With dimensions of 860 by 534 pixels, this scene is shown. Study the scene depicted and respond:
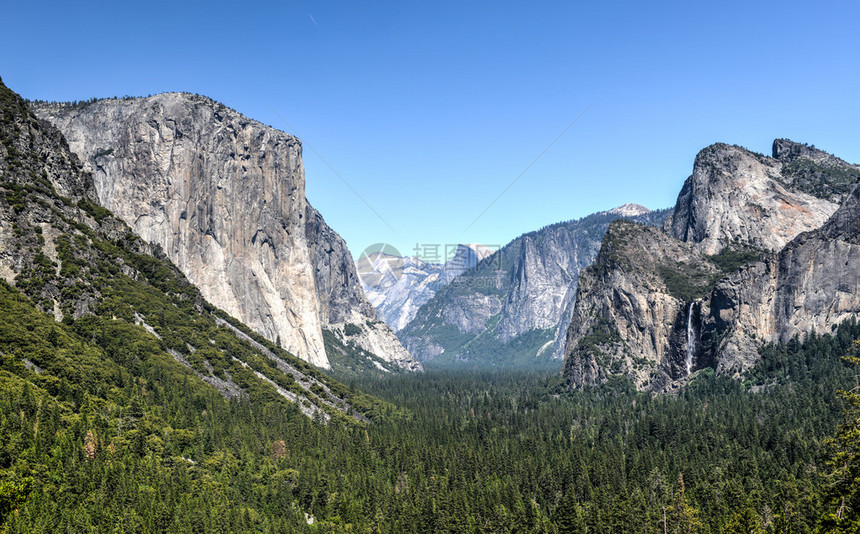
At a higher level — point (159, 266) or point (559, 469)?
point (159, 266)

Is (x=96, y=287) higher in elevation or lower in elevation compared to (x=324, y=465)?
higher

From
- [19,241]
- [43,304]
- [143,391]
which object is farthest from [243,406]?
[19,241]

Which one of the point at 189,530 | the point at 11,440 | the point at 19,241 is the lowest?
the point at 189,530

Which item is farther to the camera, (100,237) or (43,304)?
(100,237)

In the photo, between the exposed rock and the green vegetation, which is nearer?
the green vegetation

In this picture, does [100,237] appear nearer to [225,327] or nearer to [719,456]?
[225,327]

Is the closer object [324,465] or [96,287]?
[324,465]

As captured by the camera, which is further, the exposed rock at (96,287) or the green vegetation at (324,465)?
the exposed rock at (96,287)

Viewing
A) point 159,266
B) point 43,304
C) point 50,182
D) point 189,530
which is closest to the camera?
point 189,530

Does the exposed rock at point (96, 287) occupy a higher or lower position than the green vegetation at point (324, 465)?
higher

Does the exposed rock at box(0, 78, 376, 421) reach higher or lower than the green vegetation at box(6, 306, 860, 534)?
higher

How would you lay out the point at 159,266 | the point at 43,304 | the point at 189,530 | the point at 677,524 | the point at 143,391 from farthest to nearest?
1. the point at 159,266
2. the point at 43,304
3. the point at 143,391
4. the point at 677,524
5. the point at 189,530
